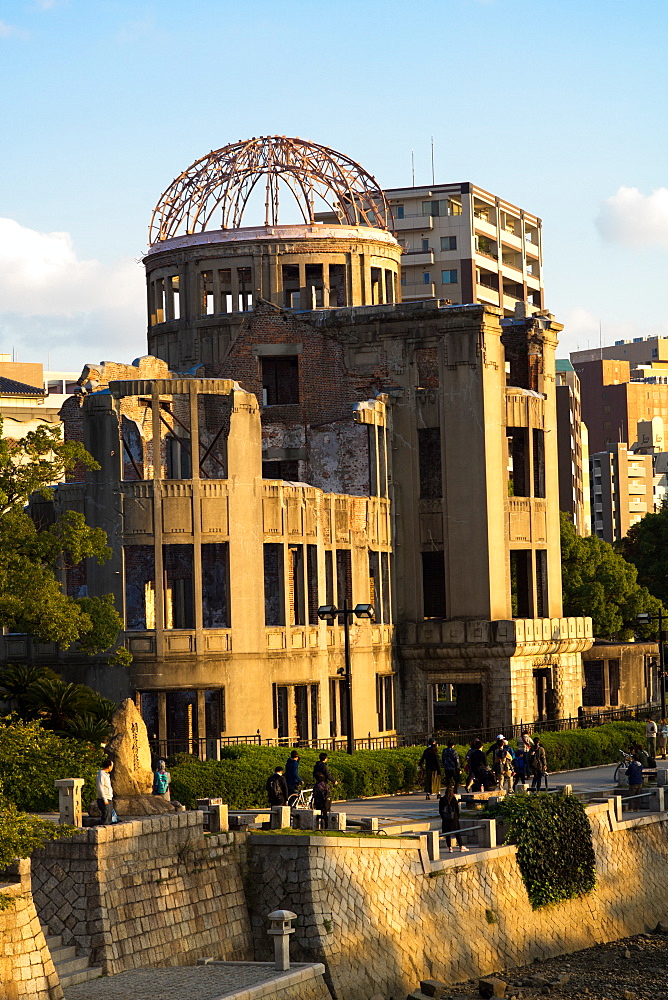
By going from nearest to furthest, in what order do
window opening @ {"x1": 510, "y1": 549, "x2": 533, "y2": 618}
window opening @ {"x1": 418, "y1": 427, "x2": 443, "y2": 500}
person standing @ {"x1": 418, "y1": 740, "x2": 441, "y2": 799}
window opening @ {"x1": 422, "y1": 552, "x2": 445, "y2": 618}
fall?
person standing @ {"x1": 418, "y1": 740, "x2": 441, "y2": 799} < window opening @ {"x1": 418, "y1": 427, "x2": 443, "y2": 500} < window opening @ {"x1": 422, "y1": 552, "x2": 445, "y2": 618} < window opening @ {"x1": 510, "y1": 549, "x2": 533, "y2": 618}

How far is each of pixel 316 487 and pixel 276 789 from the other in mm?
22839

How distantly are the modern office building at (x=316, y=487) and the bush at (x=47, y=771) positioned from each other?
1149 centimetres

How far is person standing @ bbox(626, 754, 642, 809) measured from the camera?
44.2 meters

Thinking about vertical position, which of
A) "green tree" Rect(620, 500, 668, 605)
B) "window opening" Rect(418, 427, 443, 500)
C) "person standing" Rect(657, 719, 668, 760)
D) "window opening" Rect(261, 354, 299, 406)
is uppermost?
"window opening" Rect(261, 354, 299, 406)

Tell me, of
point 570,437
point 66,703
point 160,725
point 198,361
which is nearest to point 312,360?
point 198,361

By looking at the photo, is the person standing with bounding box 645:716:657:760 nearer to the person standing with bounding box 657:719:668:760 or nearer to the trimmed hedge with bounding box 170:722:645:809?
the trimmed hedge with bounding box 170:722:645:809

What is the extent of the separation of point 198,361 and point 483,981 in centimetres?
3464

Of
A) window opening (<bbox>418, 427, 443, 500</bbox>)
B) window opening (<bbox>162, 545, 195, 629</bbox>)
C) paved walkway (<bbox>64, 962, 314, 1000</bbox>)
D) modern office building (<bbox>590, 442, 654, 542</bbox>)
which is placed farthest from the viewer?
modern office building (<bbox>590, 442, 654, 542</bbox>)

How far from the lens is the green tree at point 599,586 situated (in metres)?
84.9

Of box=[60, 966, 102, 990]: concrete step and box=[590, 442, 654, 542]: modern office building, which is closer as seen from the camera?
box=[60, 966, 102, 990]: concrete step

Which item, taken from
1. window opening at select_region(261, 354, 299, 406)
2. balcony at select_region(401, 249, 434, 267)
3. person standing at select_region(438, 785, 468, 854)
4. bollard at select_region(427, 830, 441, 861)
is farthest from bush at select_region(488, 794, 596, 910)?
balcony at select_region(401, 249, 434, 267)

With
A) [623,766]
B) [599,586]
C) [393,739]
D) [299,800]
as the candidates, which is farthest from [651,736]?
[599,586]

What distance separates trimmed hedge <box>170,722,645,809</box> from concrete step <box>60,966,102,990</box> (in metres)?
10.8

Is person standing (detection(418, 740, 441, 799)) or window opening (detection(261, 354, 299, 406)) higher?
window opening (detection(261, 354, 299, 406))
